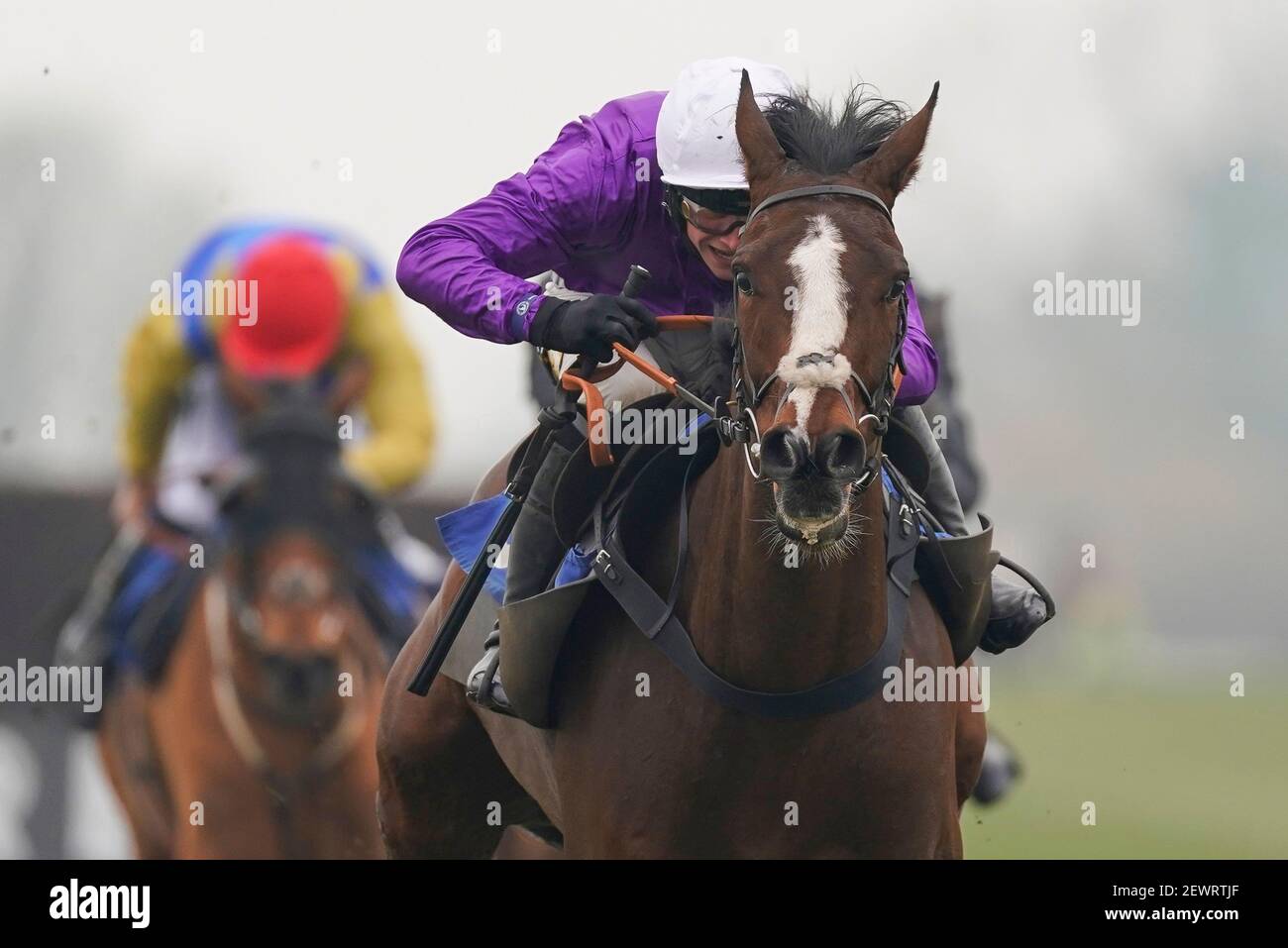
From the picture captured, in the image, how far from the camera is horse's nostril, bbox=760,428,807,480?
3.07 m

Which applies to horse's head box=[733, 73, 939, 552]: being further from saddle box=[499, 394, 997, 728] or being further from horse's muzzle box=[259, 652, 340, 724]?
horse's muzzle box=[259, 652, 340, 724]

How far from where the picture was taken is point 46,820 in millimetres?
8570

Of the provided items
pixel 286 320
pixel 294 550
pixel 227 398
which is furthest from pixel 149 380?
pixel 294 550

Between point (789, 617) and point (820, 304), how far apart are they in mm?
665

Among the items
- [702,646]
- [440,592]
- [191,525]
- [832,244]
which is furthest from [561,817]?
[191,525]

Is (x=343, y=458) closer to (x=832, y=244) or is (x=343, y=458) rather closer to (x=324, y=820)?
(x=324, y=820)

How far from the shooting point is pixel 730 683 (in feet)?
12.0

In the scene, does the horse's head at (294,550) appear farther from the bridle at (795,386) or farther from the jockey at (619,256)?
the bridle at (795,386)

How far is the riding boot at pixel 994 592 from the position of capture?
4.37 m

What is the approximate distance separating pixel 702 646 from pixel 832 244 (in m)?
0.88

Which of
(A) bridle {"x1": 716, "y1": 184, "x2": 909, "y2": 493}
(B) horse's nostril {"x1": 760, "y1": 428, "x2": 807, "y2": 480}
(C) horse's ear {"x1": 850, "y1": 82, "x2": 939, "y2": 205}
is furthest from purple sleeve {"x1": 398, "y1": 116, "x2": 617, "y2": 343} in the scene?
(B) horse's nostril {"x1": 760, "y1": 428, "x2": 807, "y2": 480}

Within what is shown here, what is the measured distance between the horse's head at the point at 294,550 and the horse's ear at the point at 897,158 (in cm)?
455

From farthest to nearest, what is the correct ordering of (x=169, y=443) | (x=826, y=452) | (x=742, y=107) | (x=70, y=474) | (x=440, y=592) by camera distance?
(x=70, y=474)
(x=169, y=443)
(x=440, y=592)
(x=742, y=107)
(x=826, y=452)

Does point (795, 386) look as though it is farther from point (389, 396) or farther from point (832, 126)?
point (389, 396)
